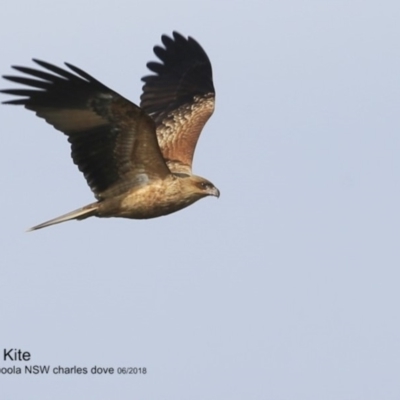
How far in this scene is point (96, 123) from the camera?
1449 centimetres

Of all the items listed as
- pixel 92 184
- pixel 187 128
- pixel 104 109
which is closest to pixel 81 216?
pixel 92 184

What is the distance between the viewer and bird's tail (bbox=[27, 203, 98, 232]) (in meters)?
14.9

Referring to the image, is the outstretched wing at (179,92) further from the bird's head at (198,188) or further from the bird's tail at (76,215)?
the bird's tail at (76,215)

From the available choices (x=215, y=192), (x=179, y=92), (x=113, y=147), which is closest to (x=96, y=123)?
(x=113, y=147)

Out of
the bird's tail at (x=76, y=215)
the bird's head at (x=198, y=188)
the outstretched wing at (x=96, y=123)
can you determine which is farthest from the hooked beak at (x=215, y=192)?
the bird's tail at (x=76, y=215)

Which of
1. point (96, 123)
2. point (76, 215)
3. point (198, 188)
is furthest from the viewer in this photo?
point (198, 188)

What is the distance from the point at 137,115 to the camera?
14211 mm

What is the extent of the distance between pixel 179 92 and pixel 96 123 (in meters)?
3.84

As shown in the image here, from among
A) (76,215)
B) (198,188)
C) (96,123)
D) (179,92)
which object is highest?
(179,92)

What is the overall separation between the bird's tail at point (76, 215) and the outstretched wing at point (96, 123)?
32 centimetres

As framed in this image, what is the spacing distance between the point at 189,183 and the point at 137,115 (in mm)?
1372

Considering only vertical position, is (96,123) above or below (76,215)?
above

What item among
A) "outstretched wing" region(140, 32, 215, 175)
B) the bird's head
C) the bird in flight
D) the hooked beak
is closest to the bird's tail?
the bird in flight

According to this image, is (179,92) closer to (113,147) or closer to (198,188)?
(198,188)
